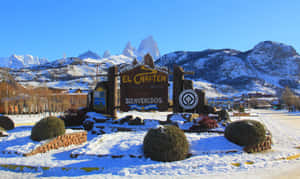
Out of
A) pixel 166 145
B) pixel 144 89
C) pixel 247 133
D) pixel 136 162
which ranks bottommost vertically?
pixel 136 162

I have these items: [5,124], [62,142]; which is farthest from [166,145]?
[5,124]

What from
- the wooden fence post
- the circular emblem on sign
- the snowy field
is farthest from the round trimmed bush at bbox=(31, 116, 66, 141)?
the circular emblem on sign

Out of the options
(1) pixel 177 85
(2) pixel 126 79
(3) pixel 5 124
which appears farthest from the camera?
(2) pixel 126 79

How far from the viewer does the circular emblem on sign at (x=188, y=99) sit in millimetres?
13430

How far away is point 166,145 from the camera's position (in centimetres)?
710

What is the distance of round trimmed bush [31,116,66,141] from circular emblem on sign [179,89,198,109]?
6848 millimetres

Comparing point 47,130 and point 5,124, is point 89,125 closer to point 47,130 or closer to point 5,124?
point 5,124

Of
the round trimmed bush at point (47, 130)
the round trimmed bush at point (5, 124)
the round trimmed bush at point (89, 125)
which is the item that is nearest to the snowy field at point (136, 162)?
the round trimmed bush at point (47, 130)

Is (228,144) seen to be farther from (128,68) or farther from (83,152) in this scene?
(128,68)

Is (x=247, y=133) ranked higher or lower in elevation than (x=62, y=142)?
higher

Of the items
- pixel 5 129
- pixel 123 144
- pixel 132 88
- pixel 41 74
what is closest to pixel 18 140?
pixel 5 129

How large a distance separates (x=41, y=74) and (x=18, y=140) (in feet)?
603

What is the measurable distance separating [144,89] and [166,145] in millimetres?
7464

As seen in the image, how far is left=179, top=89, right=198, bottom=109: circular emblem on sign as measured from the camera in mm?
13430
